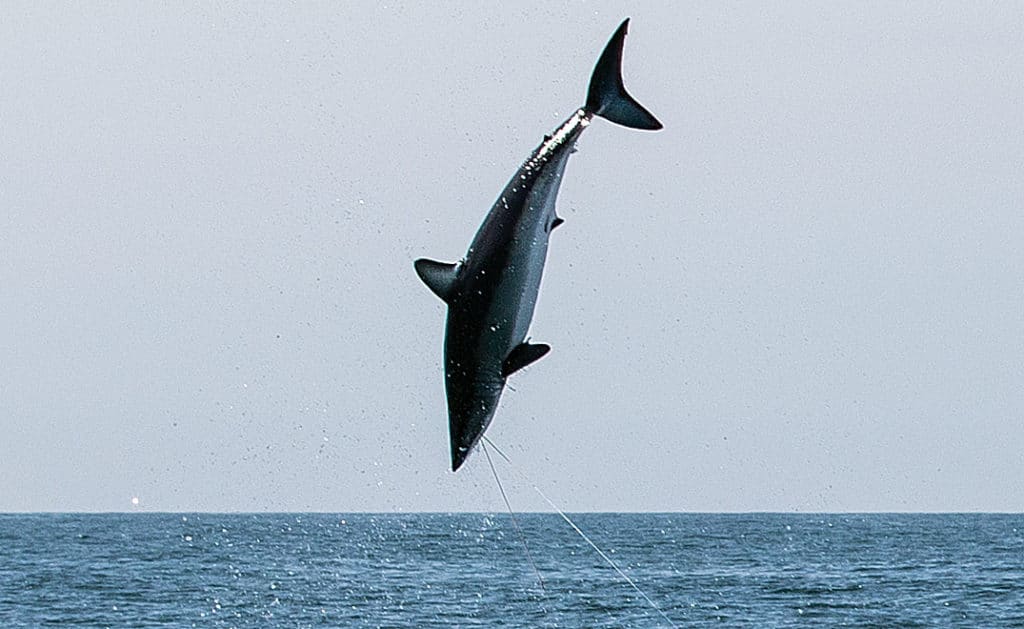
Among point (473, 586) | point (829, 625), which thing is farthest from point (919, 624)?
point (473, 586)

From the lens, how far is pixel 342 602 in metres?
62.8

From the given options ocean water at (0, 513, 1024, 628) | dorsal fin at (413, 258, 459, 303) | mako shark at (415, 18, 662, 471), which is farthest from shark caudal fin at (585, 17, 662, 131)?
ocean water at (0, 513, 1024, 628)

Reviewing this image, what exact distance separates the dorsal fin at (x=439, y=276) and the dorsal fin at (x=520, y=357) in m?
0.52

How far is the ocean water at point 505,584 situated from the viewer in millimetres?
57562

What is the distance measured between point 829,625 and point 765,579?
67.1ft

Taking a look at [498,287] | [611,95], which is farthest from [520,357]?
[611,95]

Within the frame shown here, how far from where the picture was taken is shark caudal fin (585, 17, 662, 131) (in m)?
12.7

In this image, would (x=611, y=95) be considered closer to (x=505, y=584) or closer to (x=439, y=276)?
(x=439, y=276)

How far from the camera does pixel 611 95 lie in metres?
12.8

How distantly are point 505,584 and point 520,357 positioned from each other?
2404 inches

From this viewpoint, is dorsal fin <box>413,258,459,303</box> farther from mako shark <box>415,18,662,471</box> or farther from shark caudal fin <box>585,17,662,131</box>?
shark caudal fin <box>585,17,662,131</box>

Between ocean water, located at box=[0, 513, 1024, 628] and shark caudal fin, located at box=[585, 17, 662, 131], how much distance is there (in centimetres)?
4186

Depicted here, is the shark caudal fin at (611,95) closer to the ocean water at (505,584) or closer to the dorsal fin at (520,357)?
the dorsal fin at (520,357)

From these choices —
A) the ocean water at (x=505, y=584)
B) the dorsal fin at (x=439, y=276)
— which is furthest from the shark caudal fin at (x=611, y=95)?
the ocean water at (x=505, y=584)
